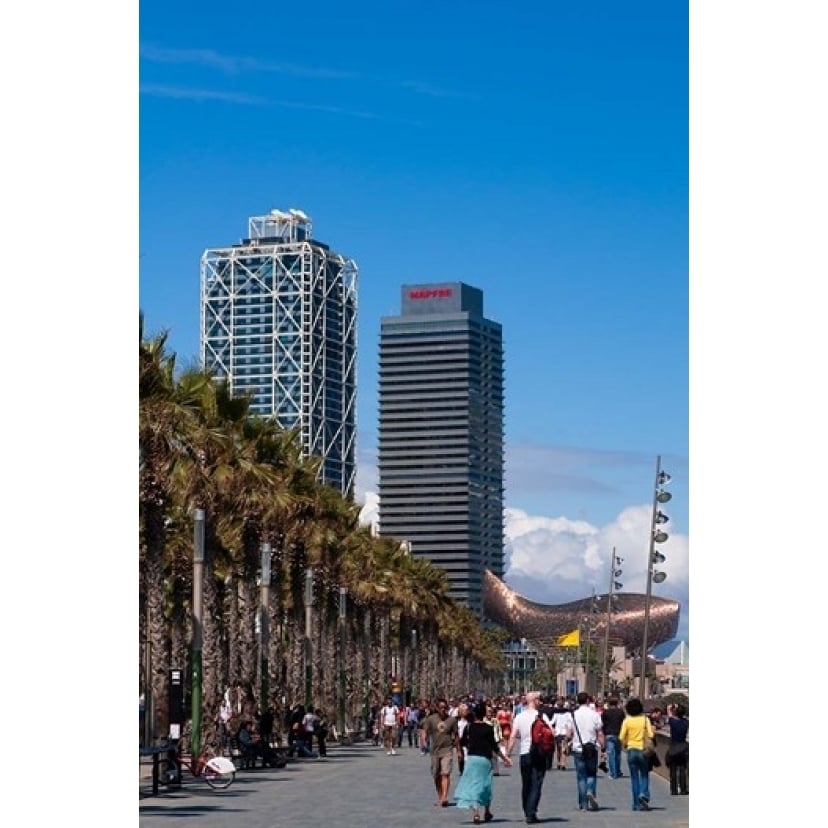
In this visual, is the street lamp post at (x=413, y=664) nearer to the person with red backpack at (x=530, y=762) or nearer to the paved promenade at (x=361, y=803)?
the paved promenade at (x=361, y=803)

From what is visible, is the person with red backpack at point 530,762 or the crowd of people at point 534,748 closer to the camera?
the crowd of people at point 534,748

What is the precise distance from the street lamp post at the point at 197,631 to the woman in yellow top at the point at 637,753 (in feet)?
41.1

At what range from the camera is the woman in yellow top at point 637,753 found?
31094mm

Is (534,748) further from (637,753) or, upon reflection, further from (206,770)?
(206,770)

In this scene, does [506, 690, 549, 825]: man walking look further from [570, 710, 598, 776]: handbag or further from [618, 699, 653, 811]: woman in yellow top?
[618, 699, 653, 811]: woman in yellow top

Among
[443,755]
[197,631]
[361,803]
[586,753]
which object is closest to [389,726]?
[197,631]

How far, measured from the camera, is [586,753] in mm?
31625

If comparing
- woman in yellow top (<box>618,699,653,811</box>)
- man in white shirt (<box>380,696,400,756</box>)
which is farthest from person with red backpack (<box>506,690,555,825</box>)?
man in white shirt (<box>380,696,400,756</box>)

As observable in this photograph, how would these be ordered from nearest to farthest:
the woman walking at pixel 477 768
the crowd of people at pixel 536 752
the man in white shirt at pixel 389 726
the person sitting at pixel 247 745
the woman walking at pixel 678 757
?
the woman walking at pixel 477 768 → the crowd of people at pixel 536 752 → the woman walking at pixel 678 757 → the person sitting at pixel 247 745 → the man in white shirt at pixel 389 726

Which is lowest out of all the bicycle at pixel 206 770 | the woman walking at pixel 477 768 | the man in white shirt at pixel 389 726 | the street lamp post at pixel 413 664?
the street lamp post at pixel 413 664

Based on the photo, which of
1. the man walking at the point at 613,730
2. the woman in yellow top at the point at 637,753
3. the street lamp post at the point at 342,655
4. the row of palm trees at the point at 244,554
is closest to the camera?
the woman in yellow top at the point at 637,753

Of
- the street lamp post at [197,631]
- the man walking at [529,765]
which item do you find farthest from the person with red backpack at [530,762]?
the street lamp post at [197,631]
